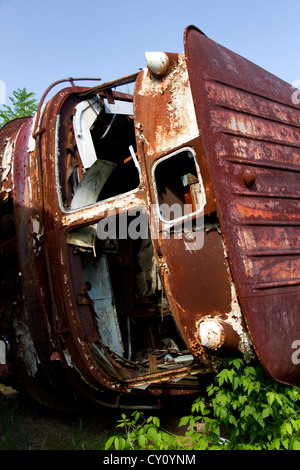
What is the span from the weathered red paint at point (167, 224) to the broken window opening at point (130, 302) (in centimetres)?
3

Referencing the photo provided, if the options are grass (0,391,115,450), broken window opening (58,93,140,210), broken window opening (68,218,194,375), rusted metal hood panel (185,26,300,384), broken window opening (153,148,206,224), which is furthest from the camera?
broken window opening (68,218,194,375)

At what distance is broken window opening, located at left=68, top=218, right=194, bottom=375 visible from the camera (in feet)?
13.7

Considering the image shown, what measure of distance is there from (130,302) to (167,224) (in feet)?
7.60

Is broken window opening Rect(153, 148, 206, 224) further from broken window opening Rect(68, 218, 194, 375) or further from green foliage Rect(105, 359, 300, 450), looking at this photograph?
green foliage Rect(105, 359, 300, 450)

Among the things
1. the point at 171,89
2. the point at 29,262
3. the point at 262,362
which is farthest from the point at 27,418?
the point at 171,89

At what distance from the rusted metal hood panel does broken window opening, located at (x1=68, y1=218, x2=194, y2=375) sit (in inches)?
52.0

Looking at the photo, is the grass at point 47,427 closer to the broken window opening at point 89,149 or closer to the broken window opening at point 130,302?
the broken window opening at point 130,302

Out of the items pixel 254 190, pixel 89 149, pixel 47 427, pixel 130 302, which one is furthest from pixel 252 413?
pixel 89 149

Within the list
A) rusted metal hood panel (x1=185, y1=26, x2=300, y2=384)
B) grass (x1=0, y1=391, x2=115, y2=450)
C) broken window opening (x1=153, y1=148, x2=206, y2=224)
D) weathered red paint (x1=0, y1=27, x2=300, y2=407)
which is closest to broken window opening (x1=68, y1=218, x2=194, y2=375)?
weathered red paint (x1=0, y1=27, x2=300, y2=407)

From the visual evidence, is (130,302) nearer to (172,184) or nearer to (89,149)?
(89,149)

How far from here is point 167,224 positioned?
2.81m

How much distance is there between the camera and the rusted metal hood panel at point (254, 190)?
Answer: 2.54 m

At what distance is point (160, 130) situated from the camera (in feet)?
9.55
